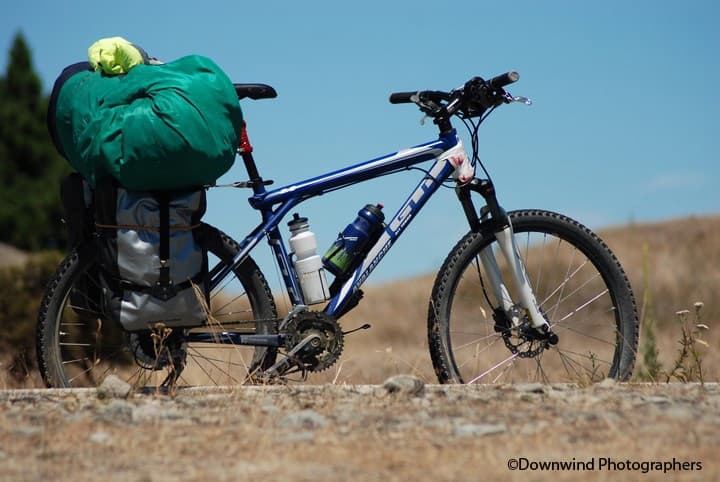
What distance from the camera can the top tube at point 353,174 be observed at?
204 inches

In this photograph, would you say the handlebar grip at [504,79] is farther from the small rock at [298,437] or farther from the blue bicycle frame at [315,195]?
the small rock at [298,437]

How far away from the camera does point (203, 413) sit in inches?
161

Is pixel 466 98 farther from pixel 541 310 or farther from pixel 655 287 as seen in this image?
pixel 655 287

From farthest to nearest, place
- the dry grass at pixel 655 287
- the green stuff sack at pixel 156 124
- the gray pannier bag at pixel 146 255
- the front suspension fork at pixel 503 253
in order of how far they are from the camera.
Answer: the dry grass at pixel 655 287, the front suspension fork at pixel 503 253, the gray pannier bag at pixel 146 255, the green stuff sack at pixel 156 124

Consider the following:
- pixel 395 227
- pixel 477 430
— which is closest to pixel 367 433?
pixel 477 430

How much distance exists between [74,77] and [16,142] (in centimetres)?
3369

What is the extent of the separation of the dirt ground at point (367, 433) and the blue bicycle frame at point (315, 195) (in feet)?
2.38

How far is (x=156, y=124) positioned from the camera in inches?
181

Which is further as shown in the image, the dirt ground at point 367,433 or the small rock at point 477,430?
the small rock at point 477,430

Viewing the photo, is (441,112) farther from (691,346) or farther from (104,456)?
(104,456)

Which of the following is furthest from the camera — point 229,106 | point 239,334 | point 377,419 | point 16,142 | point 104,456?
point 16,142

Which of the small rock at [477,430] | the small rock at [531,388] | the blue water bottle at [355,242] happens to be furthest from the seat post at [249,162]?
the small rock at [477,430]

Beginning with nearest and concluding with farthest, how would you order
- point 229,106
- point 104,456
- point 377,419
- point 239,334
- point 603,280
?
point 104,456, point 377,419, point 229,106, point 239,334, point 603,280

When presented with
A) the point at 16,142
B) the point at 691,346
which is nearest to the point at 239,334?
the point at 691,346
